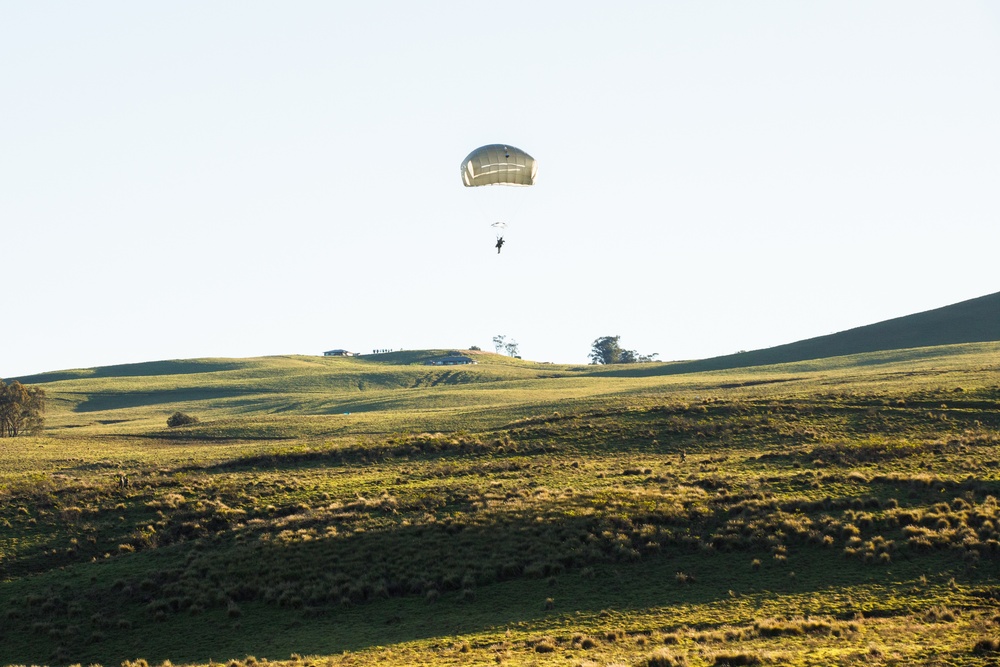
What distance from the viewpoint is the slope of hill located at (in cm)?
12762

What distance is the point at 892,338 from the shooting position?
13450cm

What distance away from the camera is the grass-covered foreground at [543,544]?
25.1 meters

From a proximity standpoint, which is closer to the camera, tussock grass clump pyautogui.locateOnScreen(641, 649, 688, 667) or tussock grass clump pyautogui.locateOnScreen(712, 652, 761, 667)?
tussock grass clump pyautogui.locateOnScreen(712, 652, 761, 667)

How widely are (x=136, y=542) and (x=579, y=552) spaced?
1709cm

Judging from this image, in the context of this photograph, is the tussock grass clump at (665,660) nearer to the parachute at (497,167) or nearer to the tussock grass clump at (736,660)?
the tussock grass clump at (736,660)

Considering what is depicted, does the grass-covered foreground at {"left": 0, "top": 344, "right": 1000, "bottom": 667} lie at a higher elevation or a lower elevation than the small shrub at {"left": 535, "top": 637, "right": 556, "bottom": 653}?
higher

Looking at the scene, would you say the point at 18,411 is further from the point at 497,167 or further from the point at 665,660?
the point at 665,660

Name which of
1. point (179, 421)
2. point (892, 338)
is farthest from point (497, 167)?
point (892, 338)

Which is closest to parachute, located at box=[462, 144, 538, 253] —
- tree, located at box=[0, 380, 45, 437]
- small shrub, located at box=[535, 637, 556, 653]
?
small shrub, located at box=[535, 637, 556, 653]

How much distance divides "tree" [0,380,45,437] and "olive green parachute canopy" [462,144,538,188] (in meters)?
52.5

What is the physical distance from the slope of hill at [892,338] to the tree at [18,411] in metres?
78.7

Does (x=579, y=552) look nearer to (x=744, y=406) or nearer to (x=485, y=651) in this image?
(x=485, y=651)

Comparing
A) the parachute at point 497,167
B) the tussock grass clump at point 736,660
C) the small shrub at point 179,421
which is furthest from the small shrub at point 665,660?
the small shrub at point 179,421

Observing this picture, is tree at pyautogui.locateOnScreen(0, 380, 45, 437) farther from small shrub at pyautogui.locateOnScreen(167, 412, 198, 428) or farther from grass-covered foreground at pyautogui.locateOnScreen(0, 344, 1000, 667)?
grass-covered foreground at pyautogui.locateOnScreen(0, 344, 1000, 667)
